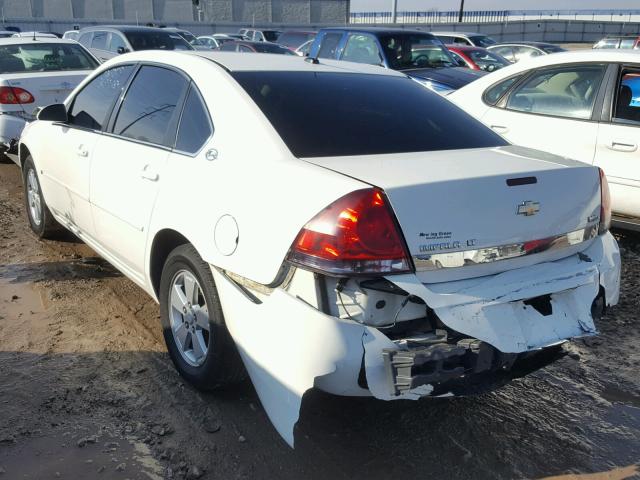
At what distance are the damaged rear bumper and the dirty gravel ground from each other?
417 mm

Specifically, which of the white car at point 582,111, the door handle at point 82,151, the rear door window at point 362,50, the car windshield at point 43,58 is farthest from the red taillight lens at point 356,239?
the rear door window at point 362,50

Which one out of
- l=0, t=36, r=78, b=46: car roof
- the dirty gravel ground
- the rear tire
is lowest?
the dirty gravel ground

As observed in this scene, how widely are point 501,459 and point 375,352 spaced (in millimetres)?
954

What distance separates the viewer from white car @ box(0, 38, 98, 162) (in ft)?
24.6

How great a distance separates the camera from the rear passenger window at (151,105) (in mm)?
3525

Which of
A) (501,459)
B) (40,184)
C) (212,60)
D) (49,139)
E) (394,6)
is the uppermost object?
(394,6)

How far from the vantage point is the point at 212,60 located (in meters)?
3.52

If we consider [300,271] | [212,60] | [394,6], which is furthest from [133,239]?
[394,6]

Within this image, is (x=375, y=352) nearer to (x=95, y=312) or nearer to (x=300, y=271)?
(x=300, y=271)

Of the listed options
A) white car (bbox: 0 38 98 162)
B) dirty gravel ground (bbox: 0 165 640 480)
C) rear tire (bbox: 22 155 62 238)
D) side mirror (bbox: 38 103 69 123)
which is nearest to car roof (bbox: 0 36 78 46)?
white car (bbox: 0 38 98 162)

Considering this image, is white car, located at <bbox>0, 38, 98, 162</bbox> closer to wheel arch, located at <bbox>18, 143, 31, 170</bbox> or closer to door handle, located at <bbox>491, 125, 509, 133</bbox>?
wheel arch, located at <bbox>18, 143, 31, 170</bbox>

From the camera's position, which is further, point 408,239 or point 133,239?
point 133,239

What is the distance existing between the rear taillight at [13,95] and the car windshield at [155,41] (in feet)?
18.4

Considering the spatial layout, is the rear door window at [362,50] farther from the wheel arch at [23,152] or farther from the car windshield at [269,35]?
the car windshield at [269,35]
